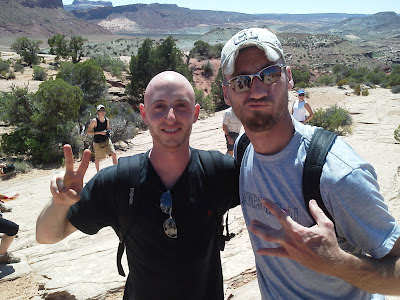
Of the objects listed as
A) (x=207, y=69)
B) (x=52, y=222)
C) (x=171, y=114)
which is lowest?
(x=207, y=69)

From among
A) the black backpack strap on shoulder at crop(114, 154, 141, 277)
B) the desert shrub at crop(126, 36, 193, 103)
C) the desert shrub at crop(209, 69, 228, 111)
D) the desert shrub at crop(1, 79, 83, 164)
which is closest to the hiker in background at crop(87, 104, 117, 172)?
the desert shrub at crop(1, 79, 83, 164)

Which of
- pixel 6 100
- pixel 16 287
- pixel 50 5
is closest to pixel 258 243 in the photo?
pixel 16 287

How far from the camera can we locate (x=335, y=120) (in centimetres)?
1076

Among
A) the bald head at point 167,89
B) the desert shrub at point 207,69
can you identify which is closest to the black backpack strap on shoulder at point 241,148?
the bald head at point 167,89

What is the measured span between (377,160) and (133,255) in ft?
21.6

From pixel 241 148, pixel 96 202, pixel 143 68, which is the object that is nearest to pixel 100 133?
pixel 96 202

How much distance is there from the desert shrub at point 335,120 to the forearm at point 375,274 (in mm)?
9756

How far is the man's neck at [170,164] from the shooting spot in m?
1.72

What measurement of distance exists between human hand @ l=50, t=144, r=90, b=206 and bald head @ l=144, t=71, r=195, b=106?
0.44 metres

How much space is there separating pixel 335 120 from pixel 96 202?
10333 millimetres

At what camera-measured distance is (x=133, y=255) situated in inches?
67.7

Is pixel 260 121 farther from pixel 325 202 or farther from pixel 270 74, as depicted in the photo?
pixel 325 202

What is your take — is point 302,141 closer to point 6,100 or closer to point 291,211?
point 291,211

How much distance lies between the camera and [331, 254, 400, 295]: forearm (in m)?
1.20
